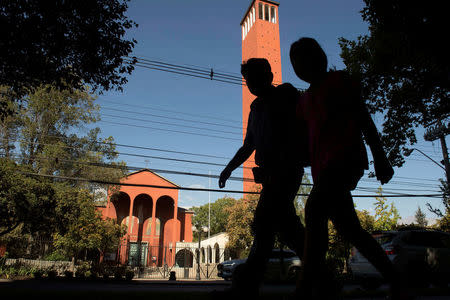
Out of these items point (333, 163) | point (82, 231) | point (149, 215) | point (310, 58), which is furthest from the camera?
point (149, 215)

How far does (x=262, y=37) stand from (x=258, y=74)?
177 ft

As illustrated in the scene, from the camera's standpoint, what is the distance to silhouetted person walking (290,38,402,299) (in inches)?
56.6

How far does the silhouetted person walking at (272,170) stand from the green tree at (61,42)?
6.20 m

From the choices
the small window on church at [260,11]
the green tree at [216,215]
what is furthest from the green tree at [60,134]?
the green tree at [216,215]

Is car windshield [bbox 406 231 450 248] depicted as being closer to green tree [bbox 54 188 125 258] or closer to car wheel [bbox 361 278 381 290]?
car wheel [bbox 361 278 381 290]

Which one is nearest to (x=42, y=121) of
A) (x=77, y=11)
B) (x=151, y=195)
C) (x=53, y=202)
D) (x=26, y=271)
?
(x=53, y=202)

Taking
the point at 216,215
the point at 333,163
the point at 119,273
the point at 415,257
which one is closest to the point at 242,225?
the point at 119,273

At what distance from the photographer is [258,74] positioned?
2.10 m

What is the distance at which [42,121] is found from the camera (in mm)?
24719

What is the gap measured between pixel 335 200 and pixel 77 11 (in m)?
7.31

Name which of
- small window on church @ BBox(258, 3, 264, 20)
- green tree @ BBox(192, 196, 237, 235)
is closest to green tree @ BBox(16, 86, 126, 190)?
small window on church @ BBox(258, 3, 264, 20)

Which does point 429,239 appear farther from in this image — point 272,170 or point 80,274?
point 80,274

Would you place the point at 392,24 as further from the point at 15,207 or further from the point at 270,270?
the point at 15,207

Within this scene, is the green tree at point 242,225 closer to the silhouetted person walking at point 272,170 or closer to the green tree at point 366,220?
the green tree at point 366,220
